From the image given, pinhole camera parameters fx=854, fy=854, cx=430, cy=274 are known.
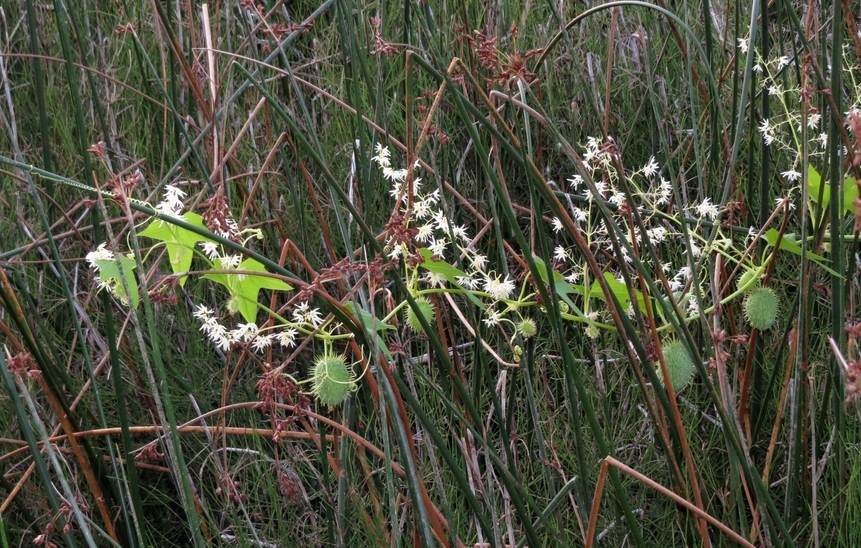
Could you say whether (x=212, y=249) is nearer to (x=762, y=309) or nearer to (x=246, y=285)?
(x=246, y=285)

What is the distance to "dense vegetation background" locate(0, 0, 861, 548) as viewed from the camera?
899 mm

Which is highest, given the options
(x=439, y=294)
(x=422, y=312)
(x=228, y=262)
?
(x=228, y=262)

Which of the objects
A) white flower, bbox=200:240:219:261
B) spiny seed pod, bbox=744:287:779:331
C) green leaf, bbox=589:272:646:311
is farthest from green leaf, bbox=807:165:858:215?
white flower, bbox=200:240:219:261

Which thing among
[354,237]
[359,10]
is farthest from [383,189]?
[359,10]

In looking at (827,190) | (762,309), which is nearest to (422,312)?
(762,309)

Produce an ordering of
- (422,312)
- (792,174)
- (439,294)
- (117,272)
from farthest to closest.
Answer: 1. (439,294)
2. (792,174)
3. (422,312)
4. (117,272)

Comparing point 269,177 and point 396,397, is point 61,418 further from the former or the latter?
point 269,177

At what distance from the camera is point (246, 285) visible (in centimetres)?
91

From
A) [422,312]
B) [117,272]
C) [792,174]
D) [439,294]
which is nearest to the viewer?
[117,272]

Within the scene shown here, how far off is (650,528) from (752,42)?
0.74 meters

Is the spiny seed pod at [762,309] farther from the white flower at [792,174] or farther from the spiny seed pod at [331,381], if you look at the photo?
the spiny seed pod at [331,381]

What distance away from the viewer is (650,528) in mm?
1326

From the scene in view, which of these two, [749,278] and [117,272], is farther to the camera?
[749,278]

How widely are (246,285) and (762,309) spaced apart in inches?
24.7
